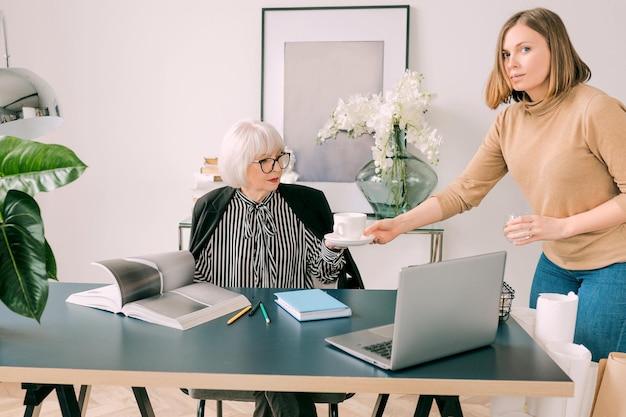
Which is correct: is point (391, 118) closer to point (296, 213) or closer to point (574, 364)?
point (296, 213)

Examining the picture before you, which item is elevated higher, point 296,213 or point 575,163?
point 575,163

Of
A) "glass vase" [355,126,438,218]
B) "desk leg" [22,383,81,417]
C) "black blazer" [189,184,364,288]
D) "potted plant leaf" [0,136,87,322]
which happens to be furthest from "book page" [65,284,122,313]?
"glass vase" [355,126,438,218]

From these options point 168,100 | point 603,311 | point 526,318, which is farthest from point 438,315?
point 168,100

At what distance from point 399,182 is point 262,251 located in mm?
907

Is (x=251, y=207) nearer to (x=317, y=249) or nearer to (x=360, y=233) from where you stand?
(x=317, y=249)

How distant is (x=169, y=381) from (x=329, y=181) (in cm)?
212

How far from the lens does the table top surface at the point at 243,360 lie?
119cm

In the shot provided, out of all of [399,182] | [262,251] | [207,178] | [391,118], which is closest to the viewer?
[262,251]

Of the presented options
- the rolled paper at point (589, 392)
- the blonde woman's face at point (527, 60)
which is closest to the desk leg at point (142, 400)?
the rolled paper at point (589, 392)

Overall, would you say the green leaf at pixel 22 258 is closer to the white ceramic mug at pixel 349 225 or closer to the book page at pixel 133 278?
the book page at pixel 133 278

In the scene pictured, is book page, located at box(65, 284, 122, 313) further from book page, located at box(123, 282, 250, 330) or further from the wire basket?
the wire basket

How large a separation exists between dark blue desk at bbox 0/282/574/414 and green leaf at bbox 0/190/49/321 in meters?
0.12

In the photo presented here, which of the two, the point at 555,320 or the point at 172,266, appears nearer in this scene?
the point at 555,320

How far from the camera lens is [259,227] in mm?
2199
